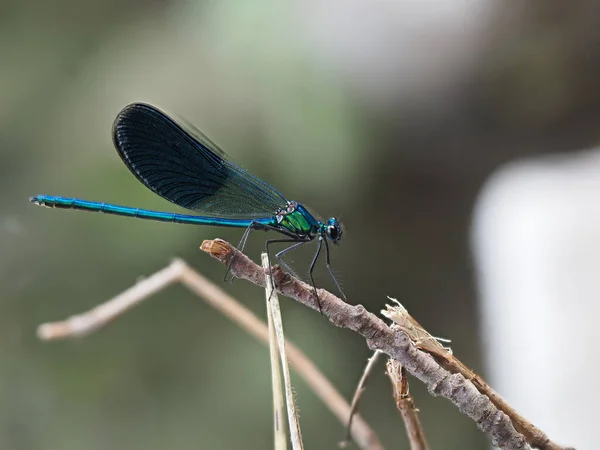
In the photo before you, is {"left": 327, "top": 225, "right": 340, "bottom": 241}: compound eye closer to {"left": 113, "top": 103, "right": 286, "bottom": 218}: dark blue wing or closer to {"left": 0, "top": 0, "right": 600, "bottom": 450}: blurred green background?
{"left": 113, "top": 103, "right": 286, "bottom": 218}: dark blue wing

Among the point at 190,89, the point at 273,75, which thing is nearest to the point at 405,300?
the point at 273,75

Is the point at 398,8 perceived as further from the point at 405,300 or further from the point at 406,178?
the point at 405,300

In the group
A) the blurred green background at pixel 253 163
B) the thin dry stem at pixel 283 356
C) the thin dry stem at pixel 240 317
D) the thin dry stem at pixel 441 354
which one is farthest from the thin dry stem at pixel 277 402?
the blurred green background at pixel 253 163

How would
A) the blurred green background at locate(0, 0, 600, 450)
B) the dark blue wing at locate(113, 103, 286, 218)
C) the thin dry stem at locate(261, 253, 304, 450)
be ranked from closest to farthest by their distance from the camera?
the thin dry stem at locate(261, 253, 304, 450) < the dark blue wing at locate(113, 103, 286, 218) < the blurred green background at locate(0, 0, 600, 450)

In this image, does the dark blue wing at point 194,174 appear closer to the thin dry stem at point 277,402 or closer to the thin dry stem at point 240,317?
the thin dry stem at point 240,317

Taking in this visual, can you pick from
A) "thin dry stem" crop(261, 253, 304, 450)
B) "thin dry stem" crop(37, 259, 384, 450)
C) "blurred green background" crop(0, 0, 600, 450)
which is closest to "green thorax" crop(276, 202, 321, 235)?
"thin dry stem" crop(37, 259, 384, 450)

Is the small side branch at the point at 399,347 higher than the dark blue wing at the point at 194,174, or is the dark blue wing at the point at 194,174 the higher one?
the dark blue wing at the point at 194,174

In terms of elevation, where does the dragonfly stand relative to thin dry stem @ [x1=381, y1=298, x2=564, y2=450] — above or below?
above

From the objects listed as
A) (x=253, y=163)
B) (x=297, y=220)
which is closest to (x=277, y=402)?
(x=297, y=220)
